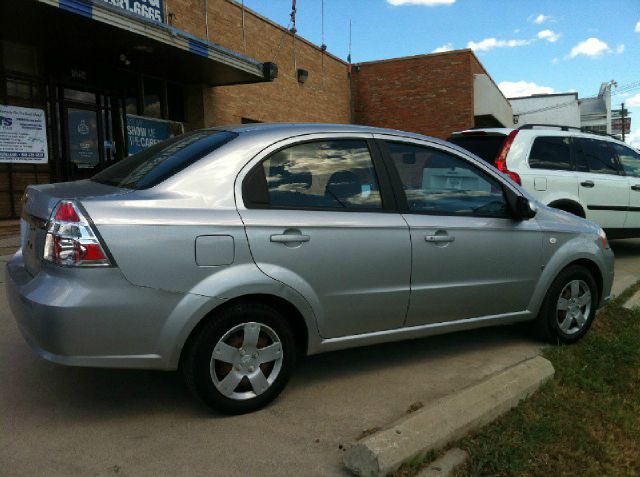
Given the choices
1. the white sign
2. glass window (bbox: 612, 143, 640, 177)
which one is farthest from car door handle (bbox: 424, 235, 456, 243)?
the white sign

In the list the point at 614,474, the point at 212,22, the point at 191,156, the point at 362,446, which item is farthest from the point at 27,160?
the point at 614,474

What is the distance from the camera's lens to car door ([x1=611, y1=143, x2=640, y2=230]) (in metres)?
8.08

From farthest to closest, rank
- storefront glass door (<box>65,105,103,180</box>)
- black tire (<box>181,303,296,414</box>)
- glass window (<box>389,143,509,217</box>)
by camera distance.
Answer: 1. storefront glass door (<box>65,105,103,180</box>)
2. glass window (<box>389,143,509,217</box>)
3. black tire (<box>181,303,296,414</box>)

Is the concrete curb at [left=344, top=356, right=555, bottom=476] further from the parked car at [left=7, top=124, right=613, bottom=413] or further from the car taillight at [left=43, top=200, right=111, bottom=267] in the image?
the car taillight at [left=43, top=200, right=111, bottom=267]

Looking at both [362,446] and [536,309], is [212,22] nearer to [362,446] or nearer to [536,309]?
[536,309]

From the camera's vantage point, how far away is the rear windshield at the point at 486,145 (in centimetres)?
713

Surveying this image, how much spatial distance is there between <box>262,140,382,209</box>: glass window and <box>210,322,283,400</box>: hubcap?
74 centimetres

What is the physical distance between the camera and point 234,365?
307cm

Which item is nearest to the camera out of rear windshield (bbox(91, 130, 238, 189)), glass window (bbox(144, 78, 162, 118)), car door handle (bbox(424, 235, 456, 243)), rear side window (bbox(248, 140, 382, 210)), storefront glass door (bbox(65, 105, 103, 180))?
rear windshield (bbox(91, 130, 238, 189))

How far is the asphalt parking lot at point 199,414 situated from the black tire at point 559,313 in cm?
23

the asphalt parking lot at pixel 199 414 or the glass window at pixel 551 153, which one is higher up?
the glass window at pixel 551 153

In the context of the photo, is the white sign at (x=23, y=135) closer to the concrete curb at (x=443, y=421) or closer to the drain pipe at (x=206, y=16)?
the drain pipe at (x=206, y=16)

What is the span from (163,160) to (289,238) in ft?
2.91

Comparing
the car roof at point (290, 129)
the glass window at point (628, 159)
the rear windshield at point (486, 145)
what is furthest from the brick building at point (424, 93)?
the car roof at point (290, 129)
